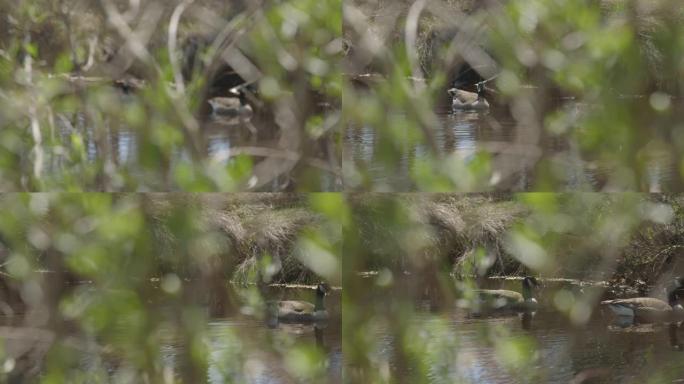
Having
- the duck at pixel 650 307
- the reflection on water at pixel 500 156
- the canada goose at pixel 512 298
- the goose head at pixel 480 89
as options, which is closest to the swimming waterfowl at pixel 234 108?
the reflection on water at pixel 500 156

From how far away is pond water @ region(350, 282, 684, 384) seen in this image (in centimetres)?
269

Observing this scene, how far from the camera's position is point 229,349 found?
2.72m

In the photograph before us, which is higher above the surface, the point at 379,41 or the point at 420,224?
the point at 379,41

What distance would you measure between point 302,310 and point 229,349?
A: 0.70 ft

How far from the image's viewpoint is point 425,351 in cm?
271

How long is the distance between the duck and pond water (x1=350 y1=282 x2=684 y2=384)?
2cm

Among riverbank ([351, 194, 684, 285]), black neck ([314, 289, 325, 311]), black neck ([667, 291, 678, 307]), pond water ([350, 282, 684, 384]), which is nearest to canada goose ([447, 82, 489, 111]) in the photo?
riverbank ([351, 194, 684, 285])

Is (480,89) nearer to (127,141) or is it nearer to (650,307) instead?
(650,307)

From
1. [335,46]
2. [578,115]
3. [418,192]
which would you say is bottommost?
[418,192]

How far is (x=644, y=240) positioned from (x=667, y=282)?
0.12 meters

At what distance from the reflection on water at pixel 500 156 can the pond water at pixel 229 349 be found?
343mm

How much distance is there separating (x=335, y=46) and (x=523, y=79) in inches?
17.9

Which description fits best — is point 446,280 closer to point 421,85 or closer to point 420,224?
point 420,224

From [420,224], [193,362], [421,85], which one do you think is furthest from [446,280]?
[193,362]
